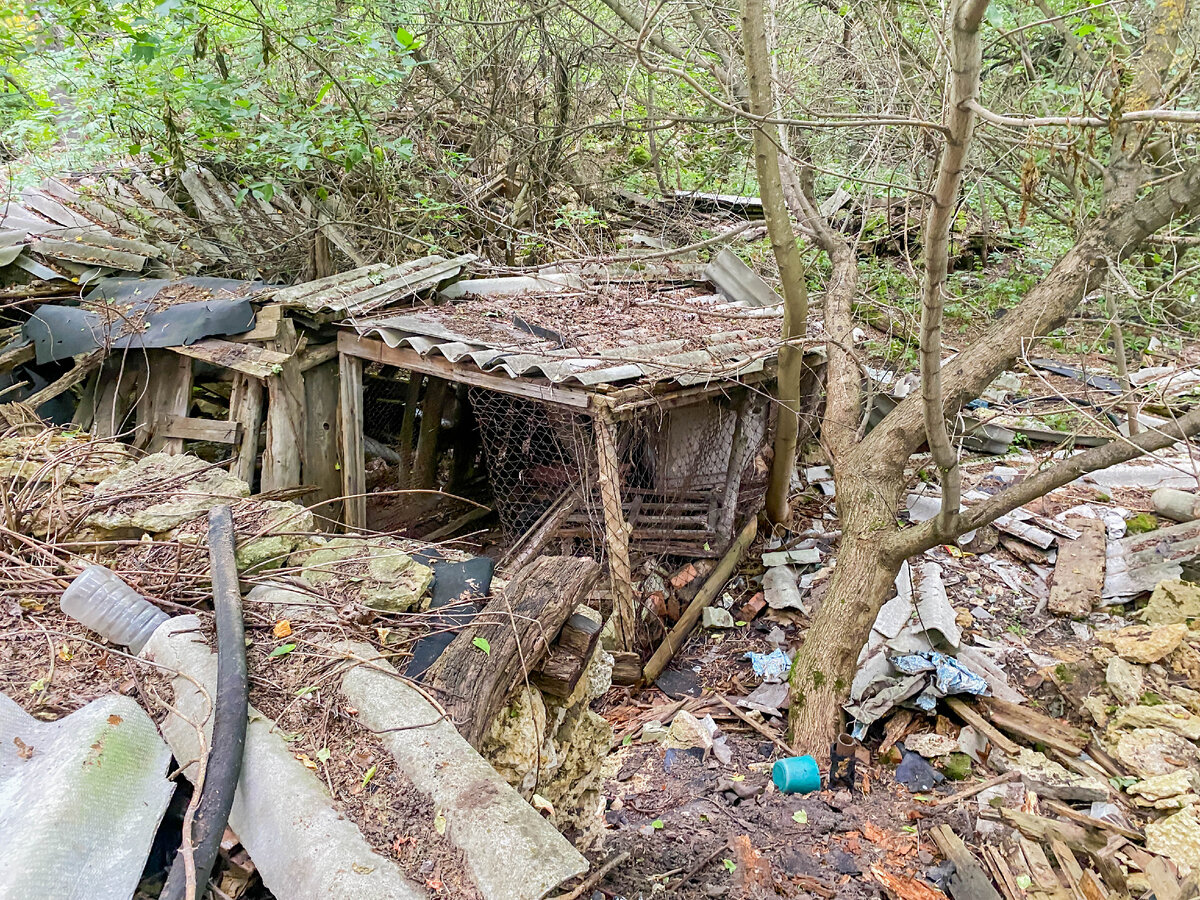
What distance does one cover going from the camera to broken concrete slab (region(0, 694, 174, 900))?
4.90ft

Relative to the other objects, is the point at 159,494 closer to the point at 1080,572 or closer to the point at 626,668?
the point at 626,668

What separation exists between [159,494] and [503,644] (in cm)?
198

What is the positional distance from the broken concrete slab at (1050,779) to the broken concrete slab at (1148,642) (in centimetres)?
98

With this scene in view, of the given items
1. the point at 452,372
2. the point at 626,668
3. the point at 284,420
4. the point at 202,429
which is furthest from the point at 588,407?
the point at 202,429

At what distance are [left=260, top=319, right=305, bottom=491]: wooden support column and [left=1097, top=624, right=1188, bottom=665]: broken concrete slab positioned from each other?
20.8 ft

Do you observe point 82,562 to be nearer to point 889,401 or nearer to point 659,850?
point 659,850

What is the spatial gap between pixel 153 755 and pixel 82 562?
1.23 m

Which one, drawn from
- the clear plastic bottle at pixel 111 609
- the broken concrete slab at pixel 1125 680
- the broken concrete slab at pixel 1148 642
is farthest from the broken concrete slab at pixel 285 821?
the broken concrete slab at pixel 1148 642

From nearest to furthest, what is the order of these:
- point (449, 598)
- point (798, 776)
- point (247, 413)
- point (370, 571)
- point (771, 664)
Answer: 1. point (449, 598)
2. point (370, 571)
3. point (798, 776)
4. point (771, 664)
5. point (247, 413)

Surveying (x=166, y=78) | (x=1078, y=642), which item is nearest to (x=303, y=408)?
(x=166, y=78)

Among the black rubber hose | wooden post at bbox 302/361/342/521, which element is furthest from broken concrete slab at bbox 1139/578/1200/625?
wooden post at bbox 302/361/342/521

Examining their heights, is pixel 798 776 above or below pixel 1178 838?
below

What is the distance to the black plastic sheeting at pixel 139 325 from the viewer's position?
18.9ft

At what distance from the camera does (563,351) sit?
5262 millimetres
